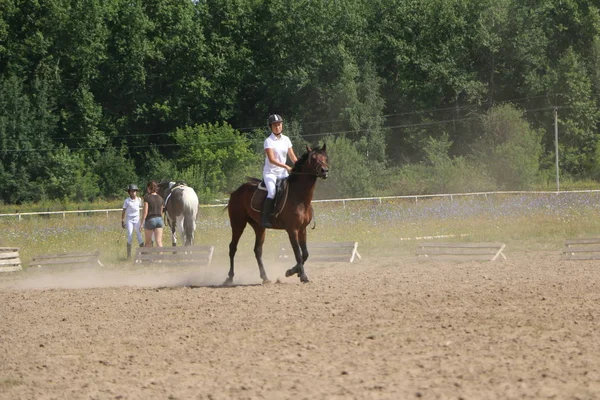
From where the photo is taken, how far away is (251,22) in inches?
2859

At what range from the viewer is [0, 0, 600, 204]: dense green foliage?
62.4m

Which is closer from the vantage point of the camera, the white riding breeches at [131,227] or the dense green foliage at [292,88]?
the white riding breeches at [131,227]

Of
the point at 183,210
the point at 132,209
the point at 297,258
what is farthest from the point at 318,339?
the point at 132,209

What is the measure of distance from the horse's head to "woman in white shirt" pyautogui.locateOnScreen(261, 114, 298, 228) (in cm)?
27

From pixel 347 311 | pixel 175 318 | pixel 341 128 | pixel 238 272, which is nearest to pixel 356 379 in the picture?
pixel 347 311

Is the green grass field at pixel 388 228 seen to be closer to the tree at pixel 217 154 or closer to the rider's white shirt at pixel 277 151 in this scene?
the rider's white shirt at pixel 277 151

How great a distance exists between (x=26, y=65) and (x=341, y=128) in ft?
75.1

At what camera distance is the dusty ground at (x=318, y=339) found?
838 centimetres

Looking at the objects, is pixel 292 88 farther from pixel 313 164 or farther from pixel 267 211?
pixel 313 164

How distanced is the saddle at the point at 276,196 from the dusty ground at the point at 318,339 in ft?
4.44

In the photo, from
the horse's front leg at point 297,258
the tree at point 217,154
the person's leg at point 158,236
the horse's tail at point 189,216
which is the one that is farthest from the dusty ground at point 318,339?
the tree at point 217,154

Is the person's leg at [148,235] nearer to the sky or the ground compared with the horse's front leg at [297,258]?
nearer to the ground

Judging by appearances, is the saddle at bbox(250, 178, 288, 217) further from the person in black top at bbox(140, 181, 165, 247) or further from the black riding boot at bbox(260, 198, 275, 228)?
the person in black top at bbox(140, 181, 165, 247)

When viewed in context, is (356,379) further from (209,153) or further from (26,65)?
(26,65)
